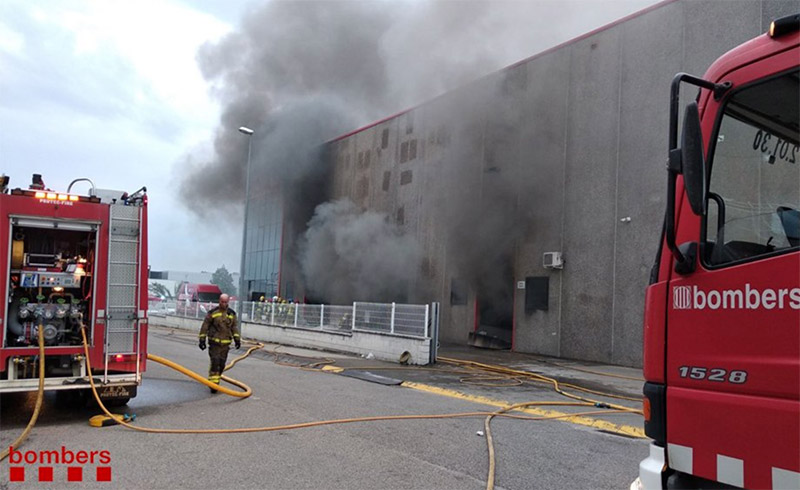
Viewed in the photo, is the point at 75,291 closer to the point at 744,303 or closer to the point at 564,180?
the point at 744,303

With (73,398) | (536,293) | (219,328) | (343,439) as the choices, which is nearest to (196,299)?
(536,293)

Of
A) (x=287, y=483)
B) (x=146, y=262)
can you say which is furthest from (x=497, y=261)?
(x=287, y=483)

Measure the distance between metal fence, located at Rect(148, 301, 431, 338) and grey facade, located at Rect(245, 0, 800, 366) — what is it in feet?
13.0

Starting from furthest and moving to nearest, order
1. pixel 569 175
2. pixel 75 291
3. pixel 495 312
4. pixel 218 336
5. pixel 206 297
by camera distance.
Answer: pixel 206 297, pixel 495 312, pixel 569 175, pixel 218 336, pixel 75 291

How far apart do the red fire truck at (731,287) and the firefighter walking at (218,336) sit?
6.22m

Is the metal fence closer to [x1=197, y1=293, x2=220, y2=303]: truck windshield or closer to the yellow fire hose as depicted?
[x1=197, y1=293, x2=220, y2=303]: truck windshield

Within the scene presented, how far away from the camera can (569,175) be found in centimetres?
1378

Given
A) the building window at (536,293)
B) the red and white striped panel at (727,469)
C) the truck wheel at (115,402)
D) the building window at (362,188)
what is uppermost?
the building window at (362,188)

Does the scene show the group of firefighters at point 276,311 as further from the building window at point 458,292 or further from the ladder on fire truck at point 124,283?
the ladder on fire truck at point 124,283

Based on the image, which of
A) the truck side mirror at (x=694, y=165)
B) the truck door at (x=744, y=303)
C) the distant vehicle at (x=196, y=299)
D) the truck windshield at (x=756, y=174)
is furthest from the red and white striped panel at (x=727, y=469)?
the distant vehicle at (x=196, y=299)

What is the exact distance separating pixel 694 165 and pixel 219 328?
6771 mm

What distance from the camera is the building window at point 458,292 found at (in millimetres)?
17141

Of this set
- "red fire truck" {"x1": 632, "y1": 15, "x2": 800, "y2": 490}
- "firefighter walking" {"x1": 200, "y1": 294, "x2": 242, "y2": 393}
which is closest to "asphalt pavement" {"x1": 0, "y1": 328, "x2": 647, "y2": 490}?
"firefighter walking" {"x1": 200, "y1": 294, "x2": 242, "y2": 393}

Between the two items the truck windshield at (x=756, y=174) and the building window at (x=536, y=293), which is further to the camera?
the building window at (x=536, y=293)
